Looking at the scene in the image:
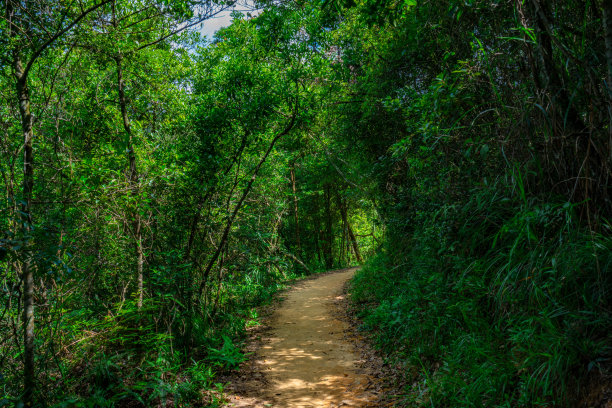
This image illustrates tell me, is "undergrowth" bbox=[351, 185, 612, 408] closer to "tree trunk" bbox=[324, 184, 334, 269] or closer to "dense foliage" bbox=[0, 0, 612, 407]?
"dense foliage" bbox=[0, 0, 612, 407]

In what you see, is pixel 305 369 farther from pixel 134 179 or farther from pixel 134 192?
pixel 134 179

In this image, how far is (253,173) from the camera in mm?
6816

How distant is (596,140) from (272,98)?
14.4 feet

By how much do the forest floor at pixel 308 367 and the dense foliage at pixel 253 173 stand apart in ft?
1.32

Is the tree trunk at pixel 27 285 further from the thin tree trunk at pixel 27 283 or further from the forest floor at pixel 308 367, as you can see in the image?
the forest floor at pixel 308 367

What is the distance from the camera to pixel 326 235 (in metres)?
20.5

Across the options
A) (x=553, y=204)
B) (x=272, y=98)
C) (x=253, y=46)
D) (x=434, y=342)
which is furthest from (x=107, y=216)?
(x=553, y=204)

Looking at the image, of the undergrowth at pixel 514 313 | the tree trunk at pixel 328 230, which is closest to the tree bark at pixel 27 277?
the undergrowth at pixel 514 313

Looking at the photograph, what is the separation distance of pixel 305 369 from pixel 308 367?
7 centimetres

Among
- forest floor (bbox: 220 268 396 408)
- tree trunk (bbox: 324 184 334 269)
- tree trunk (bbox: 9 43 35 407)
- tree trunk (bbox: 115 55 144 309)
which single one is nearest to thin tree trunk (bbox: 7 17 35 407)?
tree trunk (bbox: 9 43 35 407)

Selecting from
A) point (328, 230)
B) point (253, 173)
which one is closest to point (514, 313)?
point (253, 173)

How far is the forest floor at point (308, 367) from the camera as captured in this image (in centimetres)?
419

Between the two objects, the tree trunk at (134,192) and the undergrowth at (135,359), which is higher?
the tree trunk at (134,192)

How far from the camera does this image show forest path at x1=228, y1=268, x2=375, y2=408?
4180mm
